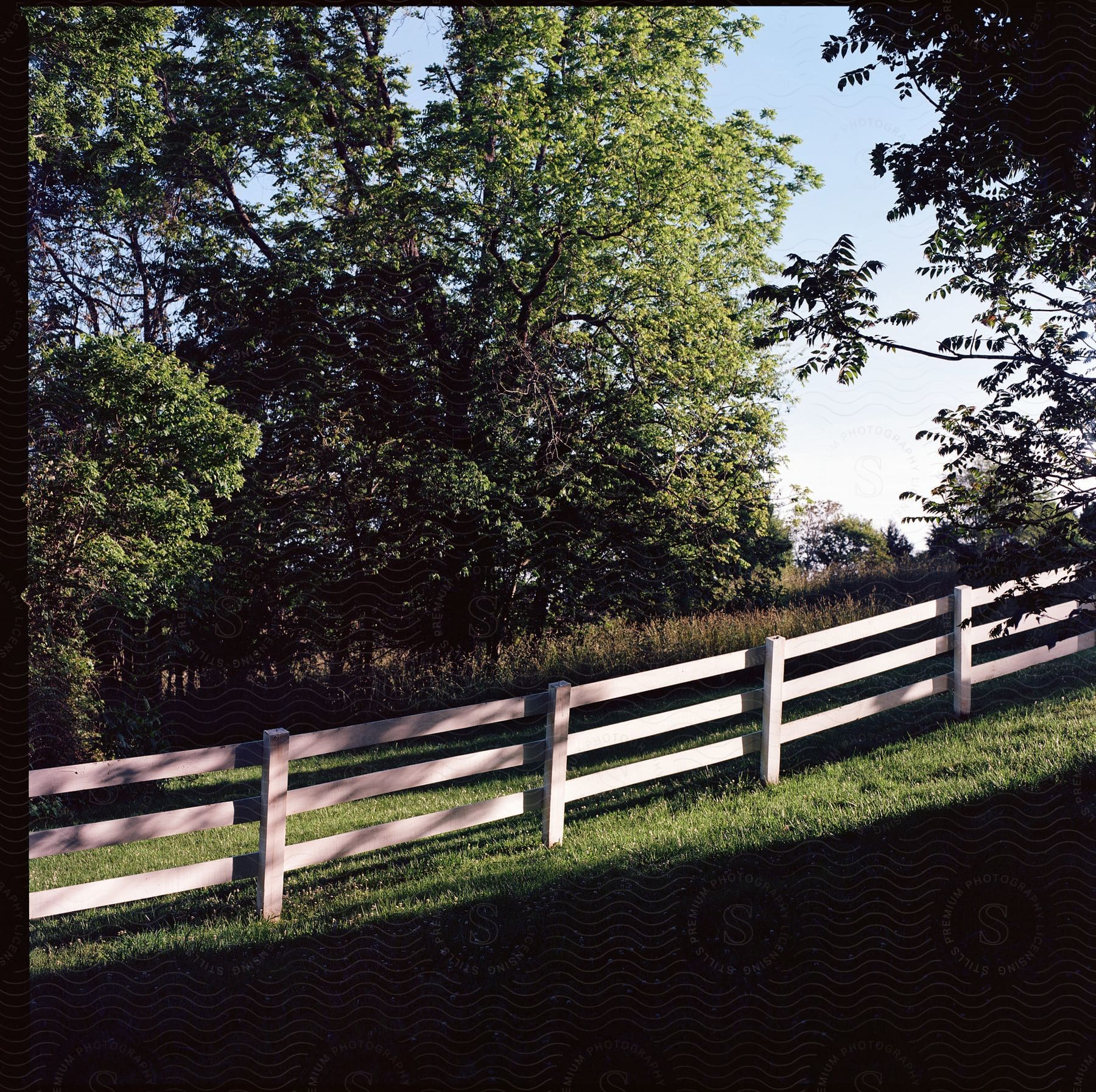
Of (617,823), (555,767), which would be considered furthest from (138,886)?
(617,823)

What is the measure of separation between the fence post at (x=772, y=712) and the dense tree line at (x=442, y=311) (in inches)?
275

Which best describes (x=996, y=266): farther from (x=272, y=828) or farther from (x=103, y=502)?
(x=103, y=502)

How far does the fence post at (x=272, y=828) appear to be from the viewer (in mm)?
4961

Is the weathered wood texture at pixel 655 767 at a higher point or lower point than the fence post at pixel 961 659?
lower

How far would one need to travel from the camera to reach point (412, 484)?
571 inches

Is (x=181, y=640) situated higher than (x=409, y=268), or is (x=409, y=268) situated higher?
(x=409, y=268)

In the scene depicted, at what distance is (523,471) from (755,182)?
6543 mm

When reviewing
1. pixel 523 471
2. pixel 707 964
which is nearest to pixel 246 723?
pixel 523 471

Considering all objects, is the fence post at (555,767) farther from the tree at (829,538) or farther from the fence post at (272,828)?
the tree at (829,538)

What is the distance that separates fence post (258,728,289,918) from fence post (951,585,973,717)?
220 inches

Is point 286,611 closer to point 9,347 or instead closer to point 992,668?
point 992,668

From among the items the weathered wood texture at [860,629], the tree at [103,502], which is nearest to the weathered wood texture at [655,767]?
→ the weathered wood texture at [860,629]

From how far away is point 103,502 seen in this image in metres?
9.74

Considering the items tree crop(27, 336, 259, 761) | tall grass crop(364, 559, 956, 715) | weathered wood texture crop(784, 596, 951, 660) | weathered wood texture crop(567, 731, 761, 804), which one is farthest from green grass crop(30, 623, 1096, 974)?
tall grass crop(364, 559, 956, 715)
